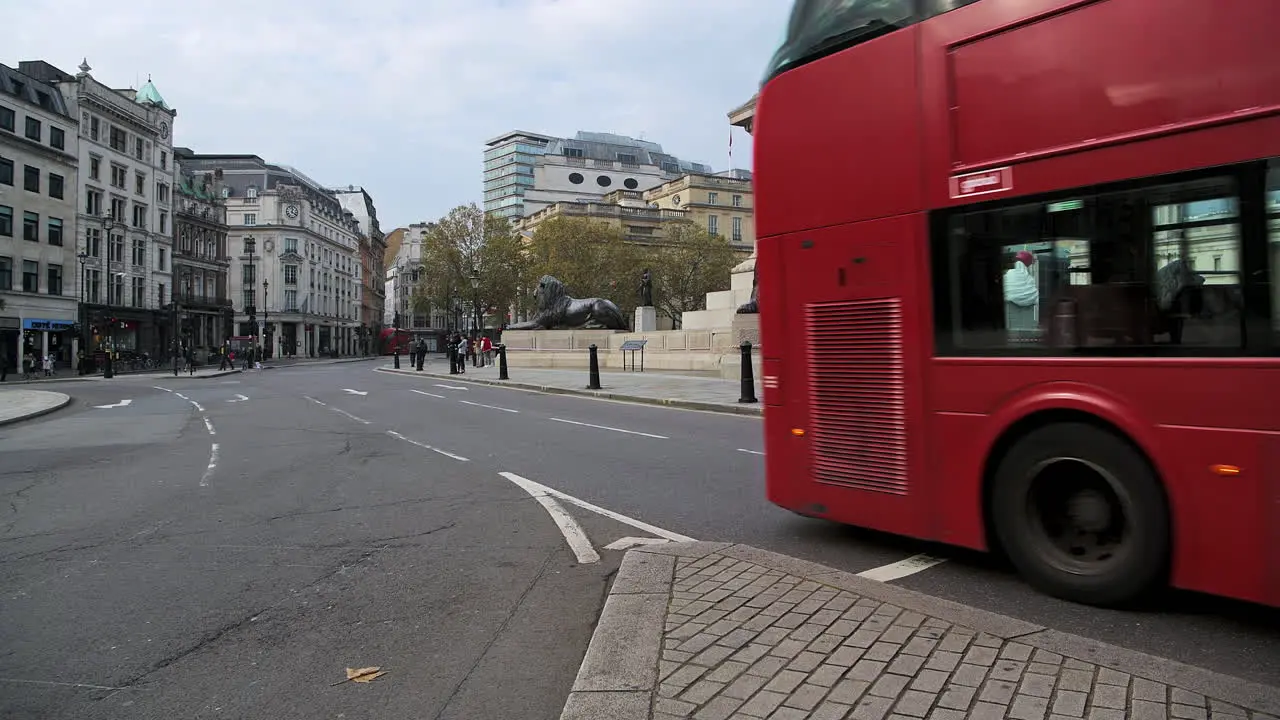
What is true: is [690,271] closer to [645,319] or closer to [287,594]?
[645,319]

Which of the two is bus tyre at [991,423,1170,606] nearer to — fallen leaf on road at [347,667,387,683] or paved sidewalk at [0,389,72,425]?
fallen leaf on road at [347,667,387,683]

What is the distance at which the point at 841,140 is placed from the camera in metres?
4.94

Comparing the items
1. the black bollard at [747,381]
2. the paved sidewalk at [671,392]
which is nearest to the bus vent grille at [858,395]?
the paved sidewalk at [671,392]

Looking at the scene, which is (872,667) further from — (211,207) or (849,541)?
(211,207)

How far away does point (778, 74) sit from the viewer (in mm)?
5340

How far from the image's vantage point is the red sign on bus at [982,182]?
4234 millimetres

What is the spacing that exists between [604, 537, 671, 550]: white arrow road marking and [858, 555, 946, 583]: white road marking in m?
1.42

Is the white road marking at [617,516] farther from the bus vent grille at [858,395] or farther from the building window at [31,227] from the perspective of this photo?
the building window at [31,227]

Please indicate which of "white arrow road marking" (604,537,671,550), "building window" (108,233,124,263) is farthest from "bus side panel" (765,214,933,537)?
"building window" (108,233,124,263)

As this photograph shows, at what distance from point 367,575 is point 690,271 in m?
60.0

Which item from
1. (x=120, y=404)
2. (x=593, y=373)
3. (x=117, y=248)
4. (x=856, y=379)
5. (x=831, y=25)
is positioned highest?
(x=117, y=248)

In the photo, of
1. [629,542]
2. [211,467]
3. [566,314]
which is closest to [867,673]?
[629,542]

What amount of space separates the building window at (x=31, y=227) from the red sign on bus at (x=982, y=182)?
59.2 m

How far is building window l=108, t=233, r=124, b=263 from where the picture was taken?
56.7 m
